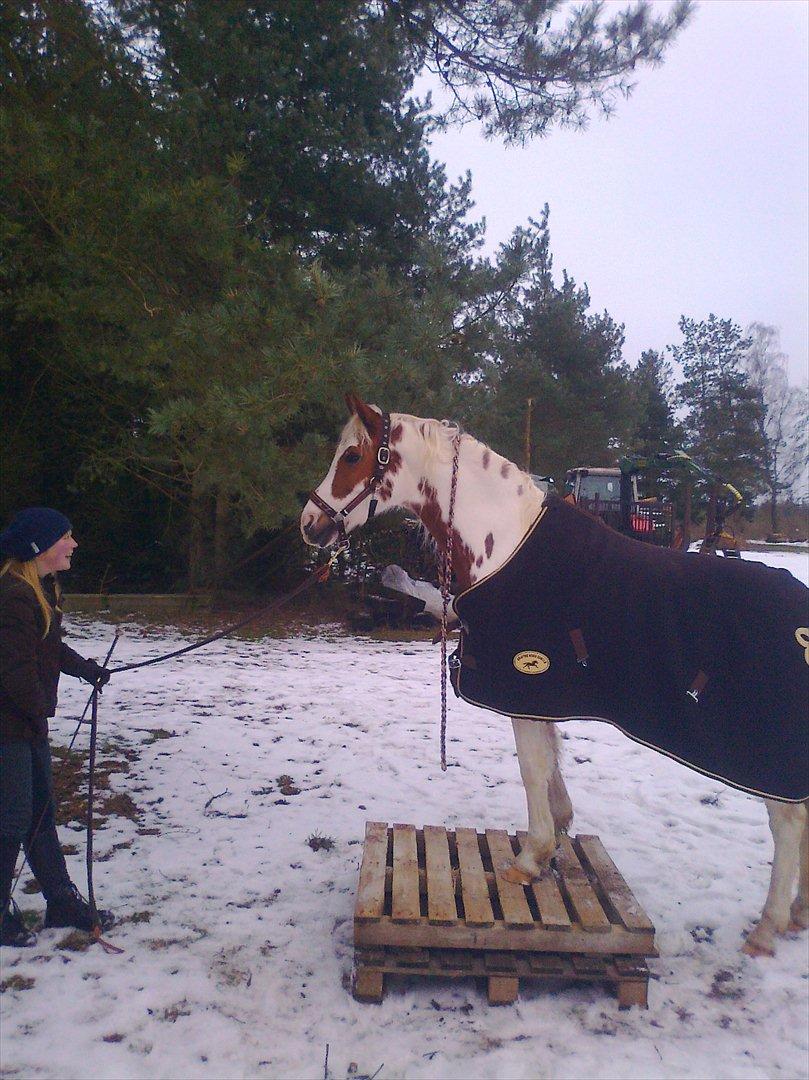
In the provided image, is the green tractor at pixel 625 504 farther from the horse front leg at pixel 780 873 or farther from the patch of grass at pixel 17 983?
the patch of grass at pixel 17 983

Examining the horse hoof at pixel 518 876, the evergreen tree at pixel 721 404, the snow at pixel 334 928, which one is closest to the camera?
the snow at pixel 334 928

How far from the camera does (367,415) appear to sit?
10.2 feet

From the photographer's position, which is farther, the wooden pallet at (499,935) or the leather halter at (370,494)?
the leather halter at (370,494)

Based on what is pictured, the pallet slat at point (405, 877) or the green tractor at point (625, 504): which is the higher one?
the green tractor at point (625, 504)

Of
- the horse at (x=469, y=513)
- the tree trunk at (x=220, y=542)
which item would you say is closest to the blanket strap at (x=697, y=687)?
the horse at (x=469, y=513)

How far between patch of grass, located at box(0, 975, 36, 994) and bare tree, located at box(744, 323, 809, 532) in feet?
148

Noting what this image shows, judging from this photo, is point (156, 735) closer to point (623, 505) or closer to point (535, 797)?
point (535, 797)

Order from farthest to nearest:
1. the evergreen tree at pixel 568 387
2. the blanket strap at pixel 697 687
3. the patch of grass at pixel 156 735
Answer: the evergreen tree at pixel 568 387 → the patch of grass at pixel 156 735 → the blanket strap at pixel 697 687

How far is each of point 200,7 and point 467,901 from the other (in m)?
5.98

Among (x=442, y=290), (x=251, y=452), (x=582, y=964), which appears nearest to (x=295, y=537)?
(x=251, y=452)

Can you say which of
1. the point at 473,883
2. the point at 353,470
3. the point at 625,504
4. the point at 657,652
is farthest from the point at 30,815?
the point at 625,504

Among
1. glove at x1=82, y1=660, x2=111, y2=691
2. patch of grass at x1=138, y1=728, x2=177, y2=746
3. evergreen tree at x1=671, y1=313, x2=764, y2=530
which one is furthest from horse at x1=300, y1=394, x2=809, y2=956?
evergreen tree at x1=671, y1=313, x2=764, y2=530

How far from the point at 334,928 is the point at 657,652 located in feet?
5.86

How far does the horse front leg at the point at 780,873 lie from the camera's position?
2.90 metres
